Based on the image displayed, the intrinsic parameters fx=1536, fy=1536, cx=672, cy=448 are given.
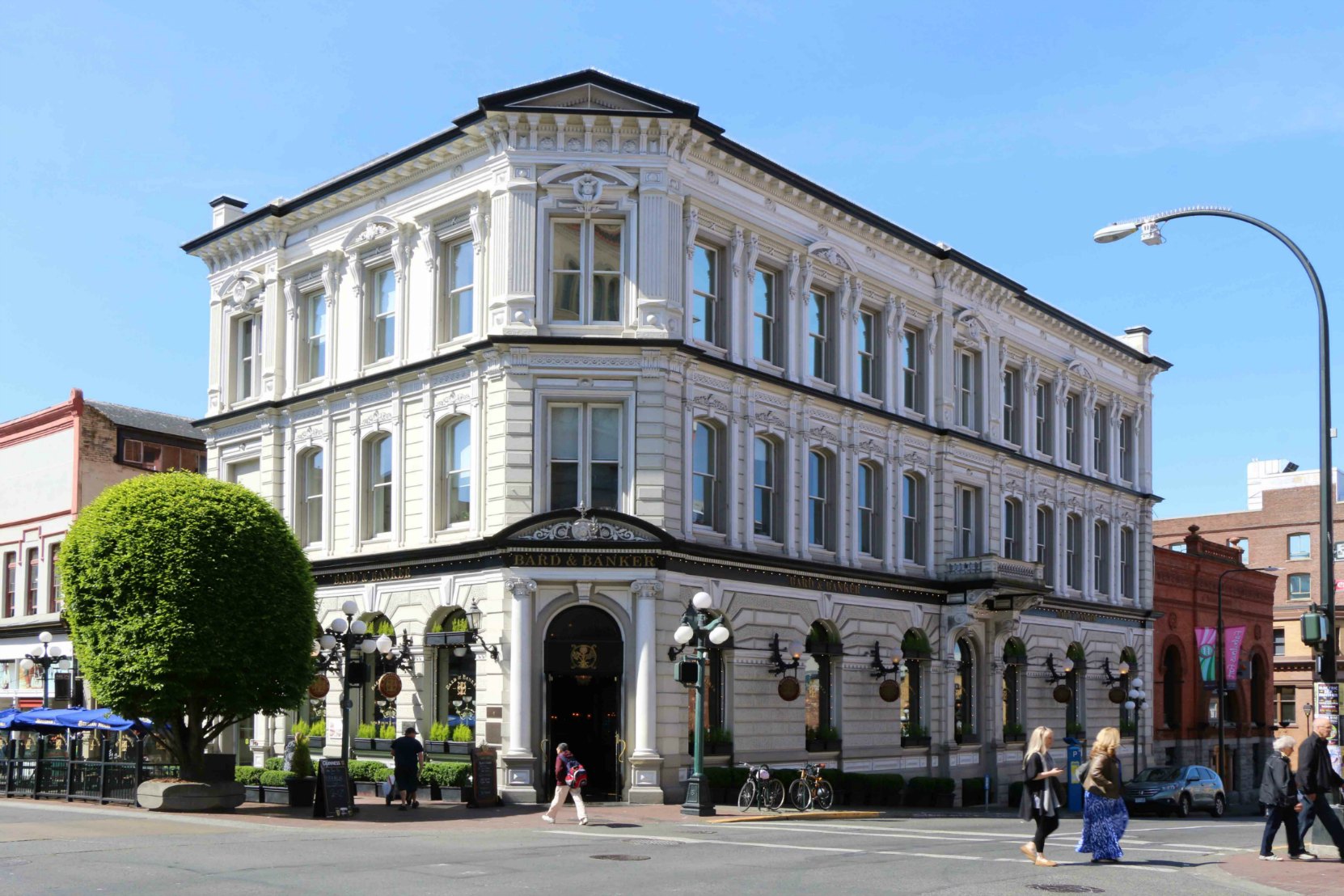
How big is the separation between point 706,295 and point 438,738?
1163 cm

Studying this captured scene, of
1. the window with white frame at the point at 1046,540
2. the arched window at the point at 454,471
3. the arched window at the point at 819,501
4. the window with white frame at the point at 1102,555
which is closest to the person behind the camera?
the arched window at the point at 454,471

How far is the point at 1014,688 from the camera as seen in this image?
4625cm

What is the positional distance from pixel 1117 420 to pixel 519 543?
29937 mm

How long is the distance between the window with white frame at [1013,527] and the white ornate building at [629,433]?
22.4 inches

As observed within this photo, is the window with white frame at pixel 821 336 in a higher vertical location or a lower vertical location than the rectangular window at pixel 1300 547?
higher

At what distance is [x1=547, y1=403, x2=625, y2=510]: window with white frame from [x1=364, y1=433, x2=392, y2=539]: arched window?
5.52 m

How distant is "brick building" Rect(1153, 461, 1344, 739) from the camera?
81.1m

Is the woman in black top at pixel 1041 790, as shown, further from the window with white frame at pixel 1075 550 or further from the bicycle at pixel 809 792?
the window with white frame at pixel 1075 550

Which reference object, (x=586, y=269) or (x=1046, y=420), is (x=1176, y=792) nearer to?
(x=1046, y=420)

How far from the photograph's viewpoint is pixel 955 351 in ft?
146

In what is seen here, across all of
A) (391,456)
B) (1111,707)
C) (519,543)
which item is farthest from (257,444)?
(1111,707)

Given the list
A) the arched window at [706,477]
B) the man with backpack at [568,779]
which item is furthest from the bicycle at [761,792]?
the arched window at [706,477]

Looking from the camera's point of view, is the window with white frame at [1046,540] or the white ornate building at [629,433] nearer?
the white ornate building at [629,433]

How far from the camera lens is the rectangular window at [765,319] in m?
36.8
